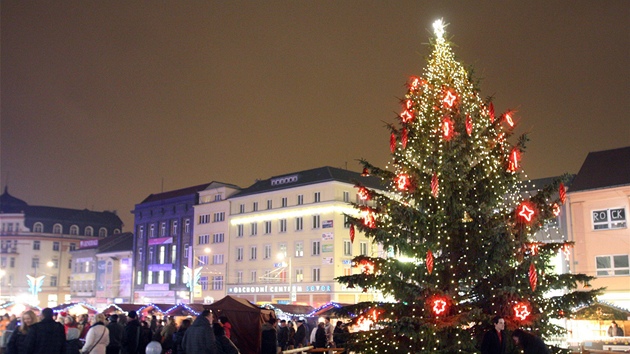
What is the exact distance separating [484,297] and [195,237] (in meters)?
57.4

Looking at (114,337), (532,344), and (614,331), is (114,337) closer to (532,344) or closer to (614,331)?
(532,344)

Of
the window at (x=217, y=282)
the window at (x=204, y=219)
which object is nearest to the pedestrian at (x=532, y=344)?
the window at (x=217, y=282)

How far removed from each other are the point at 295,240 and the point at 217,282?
1130 centimetres

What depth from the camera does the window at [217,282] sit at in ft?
214

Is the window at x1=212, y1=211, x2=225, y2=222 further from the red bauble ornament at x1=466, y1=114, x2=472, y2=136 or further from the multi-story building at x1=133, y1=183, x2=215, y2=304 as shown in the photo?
the red bauble ornament at x1=466, y1=114, x2=472, y2=136

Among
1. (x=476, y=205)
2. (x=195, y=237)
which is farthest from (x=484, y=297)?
(x=195, y=237)

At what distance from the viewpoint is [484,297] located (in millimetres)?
15219

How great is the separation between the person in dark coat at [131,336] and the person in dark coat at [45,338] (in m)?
6.25

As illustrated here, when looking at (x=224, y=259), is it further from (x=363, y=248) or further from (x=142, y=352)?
(x=142, y=352)

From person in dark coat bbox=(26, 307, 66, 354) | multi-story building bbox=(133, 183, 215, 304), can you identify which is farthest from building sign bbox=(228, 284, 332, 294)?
person in dark coat bbox=(26, 307, 66, 354)

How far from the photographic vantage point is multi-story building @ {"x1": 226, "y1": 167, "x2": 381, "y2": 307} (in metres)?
56.5

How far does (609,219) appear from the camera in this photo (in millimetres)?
35562

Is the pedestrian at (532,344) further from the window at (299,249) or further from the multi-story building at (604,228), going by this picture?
the window at (299,249)

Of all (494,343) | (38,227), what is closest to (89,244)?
(38,227)
